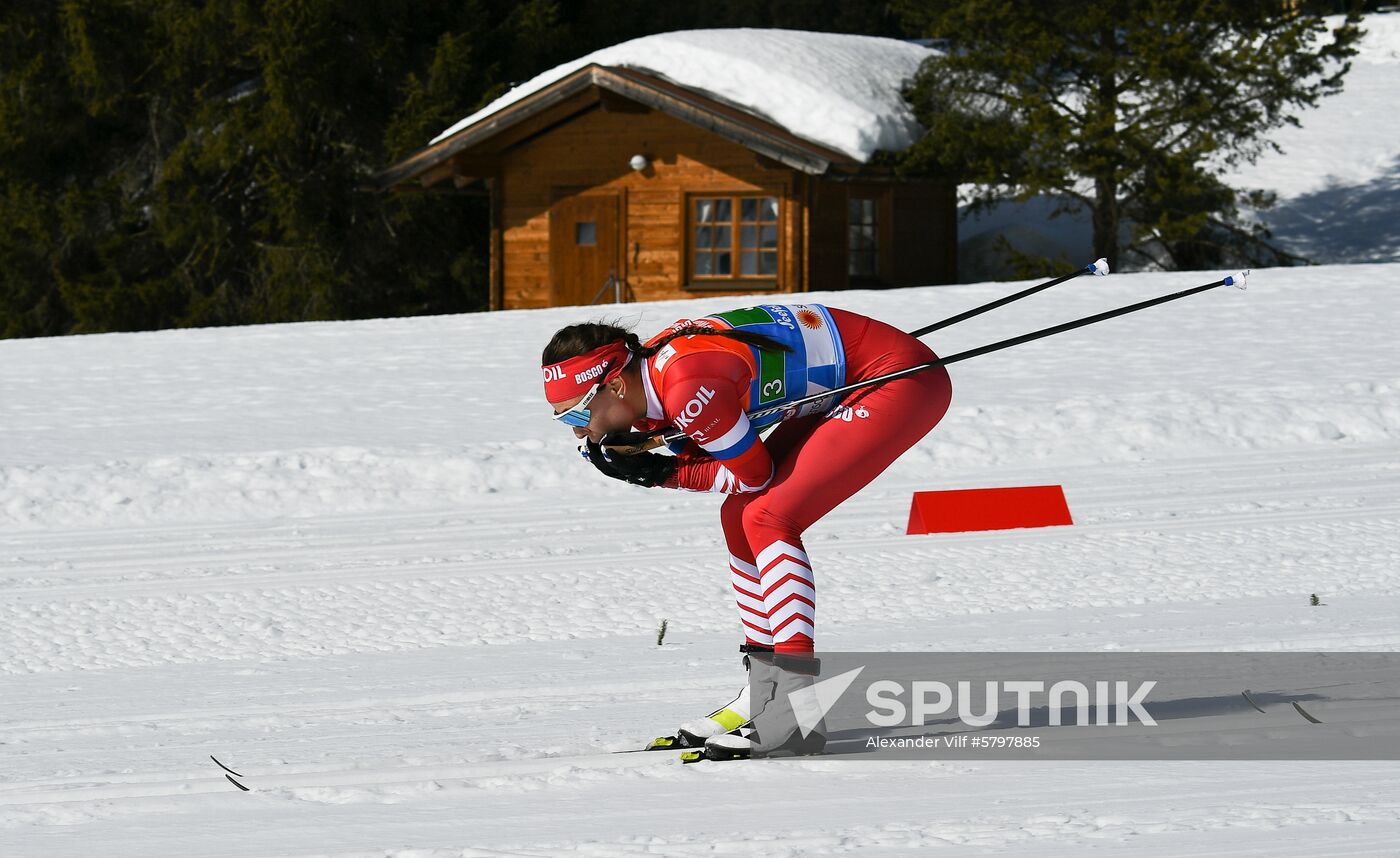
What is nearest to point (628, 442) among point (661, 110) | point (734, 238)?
point (661, 110)

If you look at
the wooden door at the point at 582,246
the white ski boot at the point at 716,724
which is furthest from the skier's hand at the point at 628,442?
the wooden door at the point at 582,246

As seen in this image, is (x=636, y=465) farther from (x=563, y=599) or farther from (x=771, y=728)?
(x=563, y=599)

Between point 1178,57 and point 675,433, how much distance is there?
65.8ft

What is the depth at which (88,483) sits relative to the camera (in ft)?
32.1

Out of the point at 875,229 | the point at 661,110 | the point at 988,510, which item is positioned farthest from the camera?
the point at 875,229

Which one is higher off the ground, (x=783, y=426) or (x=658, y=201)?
(x=658, y=201)

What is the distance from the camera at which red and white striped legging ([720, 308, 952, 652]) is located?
14.4 feet

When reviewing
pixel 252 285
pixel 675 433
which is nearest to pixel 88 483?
pixel 675 433

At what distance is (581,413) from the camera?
14.4 ft

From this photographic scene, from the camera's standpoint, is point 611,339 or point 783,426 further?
point 783,426

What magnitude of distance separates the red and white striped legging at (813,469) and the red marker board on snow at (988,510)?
11.4 ft

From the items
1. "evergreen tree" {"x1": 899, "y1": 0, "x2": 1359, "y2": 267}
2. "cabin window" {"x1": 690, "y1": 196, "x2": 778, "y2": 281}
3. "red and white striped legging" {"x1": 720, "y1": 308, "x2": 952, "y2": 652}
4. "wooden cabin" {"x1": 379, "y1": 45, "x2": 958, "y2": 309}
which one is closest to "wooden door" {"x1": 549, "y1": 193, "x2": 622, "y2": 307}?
"wooden cabin" {"x1": 379, "y1": 45, "x2": 958, "y2": 309}

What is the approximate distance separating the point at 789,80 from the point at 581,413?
68.3 ft

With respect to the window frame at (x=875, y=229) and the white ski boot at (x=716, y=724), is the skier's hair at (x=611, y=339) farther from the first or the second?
the window frame at (x=875, y=229)
